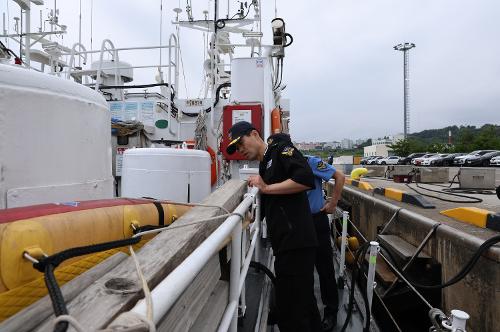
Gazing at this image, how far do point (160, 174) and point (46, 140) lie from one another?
1.58 m

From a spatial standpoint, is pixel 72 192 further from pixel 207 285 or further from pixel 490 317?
pixel 490 317

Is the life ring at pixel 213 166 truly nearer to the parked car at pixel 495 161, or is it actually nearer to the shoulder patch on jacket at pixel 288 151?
the shoulder patch on jacket at pixel 288 151

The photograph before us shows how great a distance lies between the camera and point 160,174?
3.74 m

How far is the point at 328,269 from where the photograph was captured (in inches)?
147

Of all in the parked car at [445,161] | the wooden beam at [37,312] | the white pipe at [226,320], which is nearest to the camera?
the wooden beam at [37,312]

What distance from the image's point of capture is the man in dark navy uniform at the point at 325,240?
3.60 meters

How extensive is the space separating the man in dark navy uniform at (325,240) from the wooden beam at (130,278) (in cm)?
230

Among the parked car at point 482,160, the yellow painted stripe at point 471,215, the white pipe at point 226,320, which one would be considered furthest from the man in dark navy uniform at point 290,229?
the parked car at point 482,160

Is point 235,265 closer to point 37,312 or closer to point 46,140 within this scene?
point 37,312

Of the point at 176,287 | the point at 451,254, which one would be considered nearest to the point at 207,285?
the point at 176,287

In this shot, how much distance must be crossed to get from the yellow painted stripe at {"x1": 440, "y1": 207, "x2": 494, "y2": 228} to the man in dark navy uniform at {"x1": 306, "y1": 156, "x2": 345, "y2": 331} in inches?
54.7

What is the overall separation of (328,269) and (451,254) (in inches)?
46.1

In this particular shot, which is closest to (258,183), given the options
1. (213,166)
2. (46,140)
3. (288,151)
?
(288,151)

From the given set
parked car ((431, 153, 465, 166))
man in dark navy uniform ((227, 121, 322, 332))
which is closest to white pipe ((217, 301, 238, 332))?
man in dark navy uniform ((227, 121, 322, 332))
